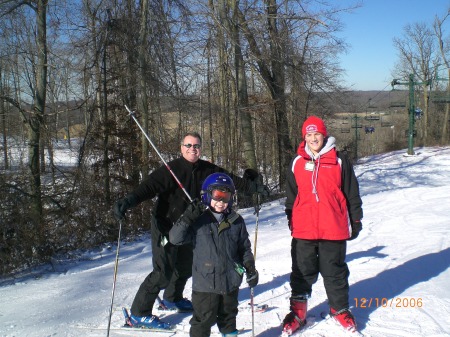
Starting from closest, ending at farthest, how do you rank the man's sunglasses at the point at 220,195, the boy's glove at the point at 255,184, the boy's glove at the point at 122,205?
the man's sunglasses at the point at 220,195, the boy's glove at the point at 122,205, the boy's glove at the point at 255,184

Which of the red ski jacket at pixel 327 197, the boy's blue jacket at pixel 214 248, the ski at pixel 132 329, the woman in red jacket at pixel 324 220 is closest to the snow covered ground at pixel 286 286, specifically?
the ski at pixel 132 329

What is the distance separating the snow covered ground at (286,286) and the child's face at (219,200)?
3.99 ft

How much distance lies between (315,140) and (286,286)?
1.93 metres

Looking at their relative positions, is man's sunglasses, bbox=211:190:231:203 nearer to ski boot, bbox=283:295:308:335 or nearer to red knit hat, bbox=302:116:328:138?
red knit hat, bbox=302:116:328:138

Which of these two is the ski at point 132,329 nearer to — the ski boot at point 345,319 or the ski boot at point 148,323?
the ski boot at point 148,323

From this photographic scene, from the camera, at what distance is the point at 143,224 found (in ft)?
32.8

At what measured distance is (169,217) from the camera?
12.6ft

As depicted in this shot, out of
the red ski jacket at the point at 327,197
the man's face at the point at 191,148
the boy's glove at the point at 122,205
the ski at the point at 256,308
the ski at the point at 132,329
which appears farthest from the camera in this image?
the ski at the point at 256,308

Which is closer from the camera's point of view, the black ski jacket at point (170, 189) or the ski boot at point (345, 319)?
the ski boot at point (345, 319)

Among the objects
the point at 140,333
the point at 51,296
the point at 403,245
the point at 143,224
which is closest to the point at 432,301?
the point at 403,245

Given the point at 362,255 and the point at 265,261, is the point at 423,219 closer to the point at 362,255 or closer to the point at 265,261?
the point at 362,255

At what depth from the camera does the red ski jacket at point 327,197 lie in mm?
3488


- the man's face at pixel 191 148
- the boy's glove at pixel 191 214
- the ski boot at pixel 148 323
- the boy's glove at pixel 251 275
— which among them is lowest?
the ski boot at pixel 148 323

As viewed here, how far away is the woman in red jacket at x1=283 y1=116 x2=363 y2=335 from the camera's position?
350 centimetres
